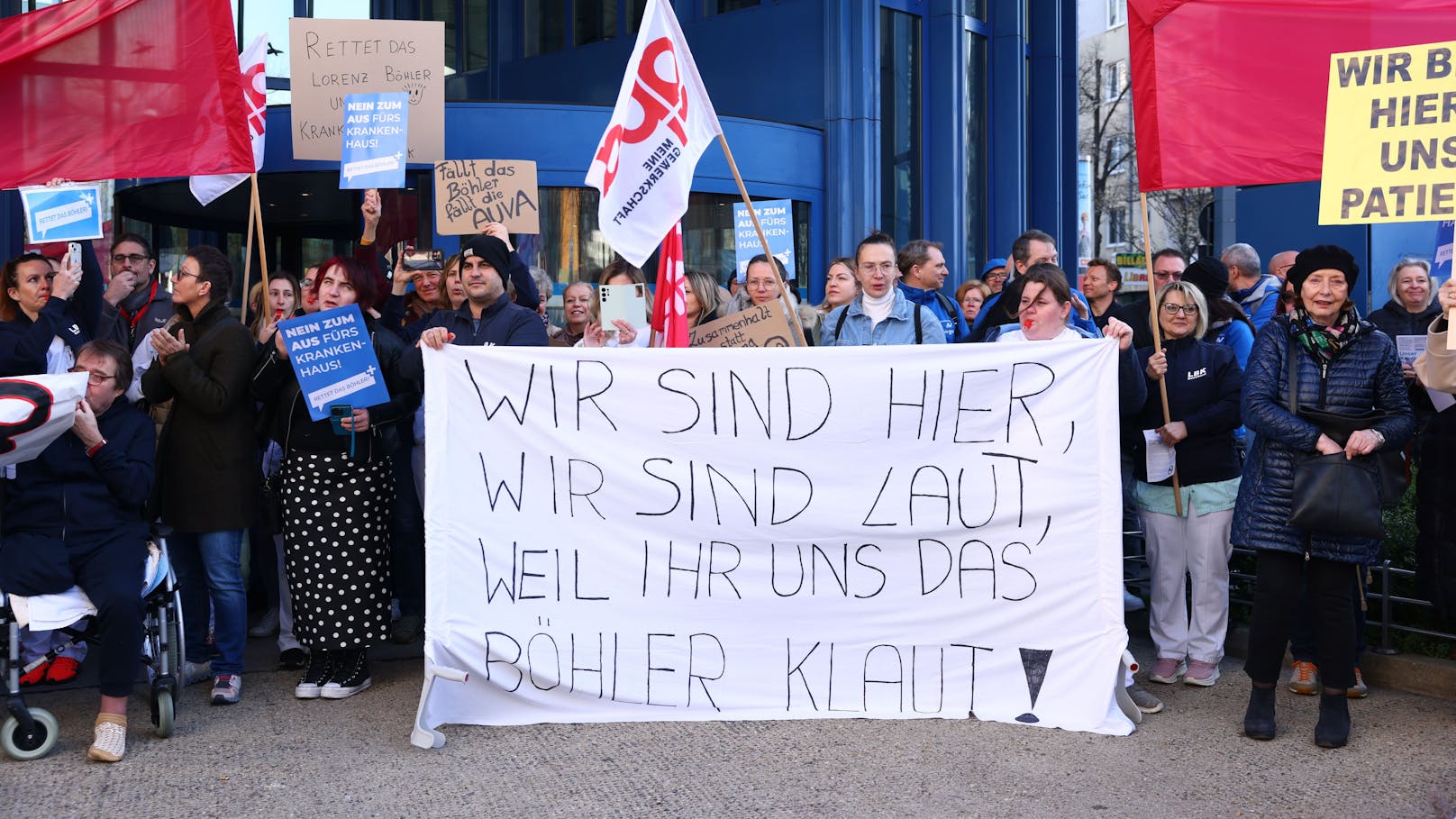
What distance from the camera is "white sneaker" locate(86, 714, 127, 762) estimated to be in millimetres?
4934

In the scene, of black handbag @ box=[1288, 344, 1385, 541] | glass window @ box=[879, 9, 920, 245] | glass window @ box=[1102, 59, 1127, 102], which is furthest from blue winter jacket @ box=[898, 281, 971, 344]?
glass window @ box=[1102, 59, 1127, 102]

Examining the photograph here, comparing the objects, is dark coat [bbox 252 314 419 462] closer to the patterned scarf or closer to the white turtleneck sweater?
the white turtleneck sweater

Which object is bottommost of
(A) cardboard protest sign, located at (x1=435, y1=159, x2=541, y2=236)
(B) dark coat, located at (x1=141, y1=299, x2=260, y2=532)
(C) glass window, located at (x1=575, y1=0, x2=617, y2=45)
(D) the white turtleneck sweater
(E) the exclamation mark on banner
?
(E) the exclamation mark on banner

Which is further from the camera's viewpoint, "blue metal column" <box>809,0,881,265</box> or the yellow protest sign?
"blue metal column" <box>809,0,881,265</box>

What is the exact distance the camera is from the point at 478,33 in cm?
1812

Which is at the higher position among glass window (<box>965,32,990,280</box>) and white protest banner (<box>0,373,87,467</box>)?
glass window (<box>965,32,990,280</box>)

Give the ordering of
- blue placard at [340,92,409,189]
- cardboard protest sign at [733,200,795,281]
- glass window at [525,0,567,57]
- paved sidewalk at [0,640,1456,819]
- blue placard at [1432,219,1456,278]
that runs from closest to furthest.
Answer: paved sidewalk at [0,640,1456,819] < blue placard at [1432,219,1456,278] < blue placard at [340,92,409,189] < cardboard protest sign at [733,200,795,281] < glass window at [525,0,567,57]

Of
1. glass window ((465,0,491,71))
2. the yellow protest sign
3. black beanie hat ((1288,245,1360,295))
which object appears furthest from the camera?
glass window ((465,0,491,71))

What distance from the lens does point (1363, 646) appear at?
20.0ft

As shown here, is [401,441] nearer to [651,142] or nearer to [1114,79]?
[651,142]

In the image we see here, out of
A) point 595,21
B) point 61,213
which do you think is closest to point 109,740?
point 61,213

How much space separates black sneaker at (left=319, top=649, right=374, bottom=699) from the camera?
19.1ft

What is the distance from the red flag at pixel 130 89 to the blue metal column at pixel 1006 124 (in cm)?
1150

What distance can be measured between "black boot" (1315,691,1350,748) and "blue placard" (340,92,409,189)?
532 cm
